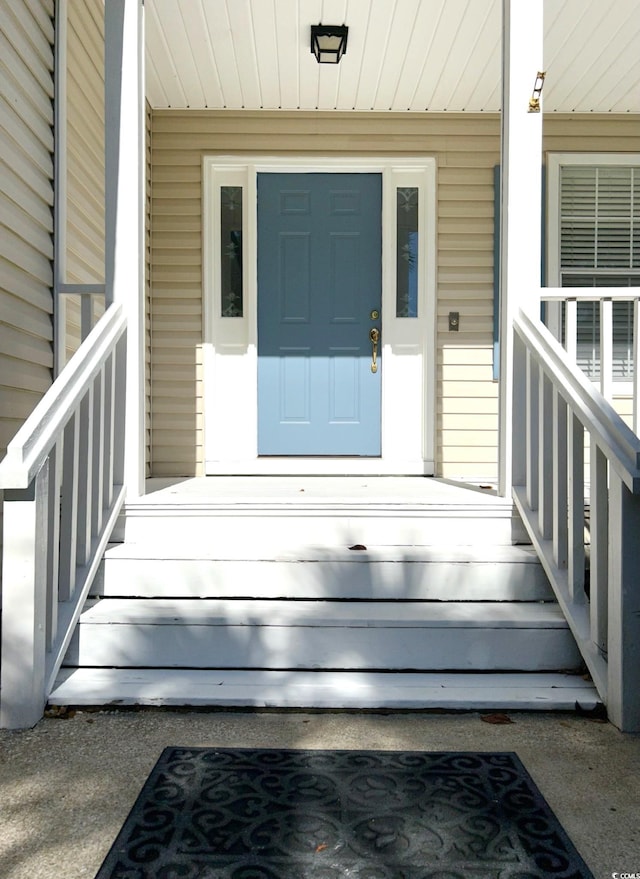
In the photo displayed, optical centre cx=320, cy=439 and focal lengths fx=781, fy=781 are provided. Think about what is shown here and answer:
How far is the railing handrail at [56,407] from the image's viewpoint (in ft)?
7.01

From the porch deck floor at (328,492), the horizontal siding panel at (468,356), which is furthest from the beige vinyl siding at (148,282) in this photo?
the horizontal siding panel at (468,356)

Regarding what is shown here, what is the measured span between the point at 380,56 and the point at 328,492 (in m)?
2.58

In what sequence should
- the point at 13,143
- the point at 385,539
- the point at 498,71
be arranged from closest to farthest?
the point at 385,539 < the point at 13,143 < the point at 498,71

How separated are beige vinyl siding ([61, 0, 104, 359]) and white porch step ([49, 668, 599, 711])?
6.77 ft

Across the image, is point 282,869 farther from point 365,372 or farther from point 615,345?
point 615,345

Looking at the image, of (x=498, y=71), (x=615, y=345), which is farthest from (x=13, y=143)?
(x=615, y=345)

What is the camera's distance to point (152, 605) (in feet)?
8.86

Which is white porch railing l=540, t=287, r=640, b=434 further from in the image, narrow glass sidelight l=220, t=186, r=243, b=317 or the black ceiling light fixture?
narrow glass sidelight l=220, t=186, r=243, b=317

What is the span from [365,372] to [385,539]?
2392 millimetres

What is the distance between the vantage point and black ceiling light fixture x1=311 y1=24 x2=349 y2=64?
13.7 ft

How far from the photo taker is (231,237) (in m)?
5.20

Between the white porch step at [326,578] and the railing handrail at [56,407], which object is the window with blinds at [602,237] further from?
the railing handrail at [56,407]

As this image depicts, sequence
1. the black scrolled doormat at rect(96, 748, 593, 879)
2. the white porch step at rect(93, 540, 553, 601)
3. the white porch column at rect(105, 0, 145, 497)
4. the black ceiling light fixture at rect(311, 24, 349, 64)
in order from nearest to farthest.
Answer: the black scrolled doormat at rect(96, 748, 593, 879) → the white porch step at rect(93, 540, 553, 601) → the white porch column at rect(105, 0, 145, 497) → the black ceiling light fixture at rect(311, 24, 349, 64)

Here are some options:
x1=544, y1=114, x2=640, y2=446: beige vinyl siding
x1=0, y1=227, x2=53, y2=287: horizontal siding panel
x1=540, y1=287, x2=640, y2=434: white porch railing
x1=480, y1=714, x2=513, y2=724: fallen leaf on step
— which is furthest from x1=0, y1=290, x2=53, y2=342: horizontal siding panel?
x1=544, y1=114, x2=640, y2=446: beige vinyl siding
